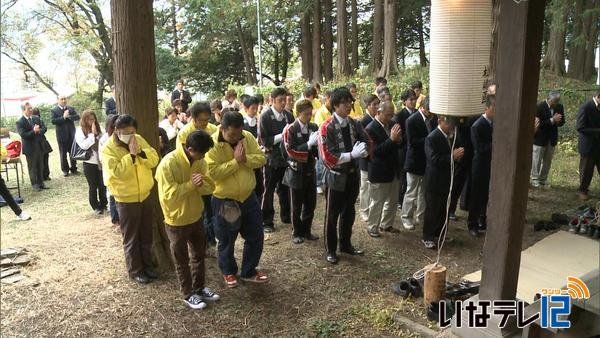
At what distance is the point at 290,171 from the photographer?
6441mm

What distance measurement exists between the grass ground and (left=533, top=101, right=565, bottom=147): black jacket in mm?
1988

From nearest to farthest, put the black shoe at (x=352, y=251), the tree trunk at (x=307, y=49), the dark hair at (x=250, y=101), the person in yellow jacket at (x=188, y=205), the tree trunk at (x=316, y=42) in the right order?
the person in yellow jacket at (x=188, y=205)
the black shoe at (x=352, y=251)
the dark hair at (x=250, y=101)
the tree trunk at (x=316, y=42)
the tree trunk at (x=307, y=49)

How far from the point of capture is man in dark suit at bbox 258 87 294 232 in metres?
7.13

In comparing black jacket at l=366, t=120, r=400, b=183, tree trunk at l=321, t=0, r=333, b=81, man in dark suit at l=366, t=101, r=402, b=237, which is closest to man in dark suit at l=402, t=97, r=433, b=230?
man in dark suit at l=366, t=101, r=402, b=237

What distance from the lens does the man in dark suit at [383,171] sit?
638 cm

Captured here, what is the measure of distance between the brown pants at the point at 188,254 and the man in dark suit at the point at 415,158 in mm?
3485

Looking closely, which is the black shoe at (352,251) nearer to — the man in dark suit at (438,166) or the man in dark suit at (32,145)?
the man in dark suit at (438,166)

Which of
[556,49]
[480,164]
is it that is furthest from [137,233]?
[556,49]

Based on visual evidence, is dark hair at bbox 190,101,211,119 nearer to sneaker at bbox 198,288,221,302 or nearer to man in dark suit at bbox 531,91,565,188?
sneaker at bbox 198,288,221,302

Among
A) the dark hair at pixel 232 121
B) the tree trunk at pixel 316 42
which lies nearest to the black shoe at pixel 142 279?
the dark hair at pixel 232 121

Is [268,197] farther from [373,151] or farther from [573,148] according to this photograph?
[573,148]

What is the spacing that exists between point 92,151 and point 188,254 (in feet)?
13.2

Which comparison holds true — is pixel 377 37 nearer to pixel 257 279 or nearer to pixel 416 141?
pixel 416 141

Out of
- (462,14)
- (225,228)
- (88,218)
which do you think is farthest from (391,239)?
(88,218)
